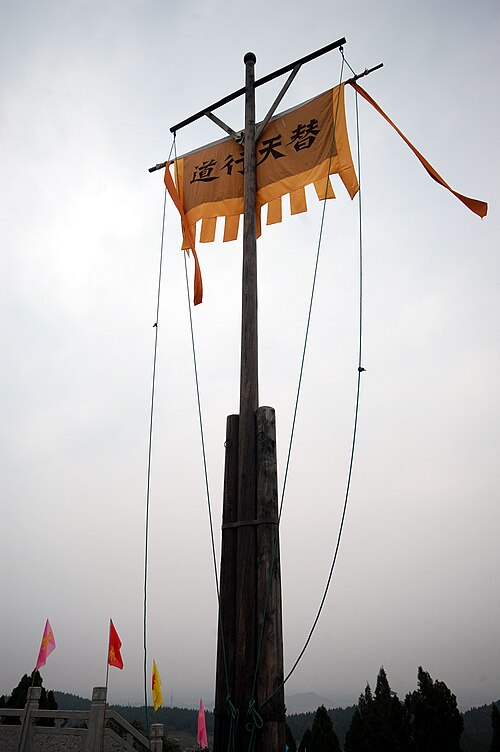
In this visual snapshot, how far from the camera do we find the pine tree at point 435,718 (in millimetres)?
23516

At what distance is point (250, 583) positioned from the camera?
3.51 m

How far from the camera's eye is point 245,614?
344cm

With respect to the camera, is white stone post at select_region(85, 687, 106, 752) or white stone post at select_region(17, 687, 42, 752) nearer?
white stone post at select_region(85, 687, 106, 752)

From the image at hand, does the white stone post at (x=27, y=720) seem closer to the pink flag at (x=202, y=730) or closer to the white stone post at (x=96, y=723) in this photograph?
the white stone post at (x=96, y=723)

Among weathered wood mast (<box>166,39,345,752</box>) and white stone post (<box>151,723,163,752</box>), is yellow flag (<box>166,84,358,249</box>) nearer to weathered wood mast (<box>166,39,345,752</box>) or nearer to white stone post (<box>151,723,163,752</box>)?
→ weathered wood mast (<box>166,39,345,752</box>)

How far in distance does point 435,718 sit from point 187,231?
87.3ft

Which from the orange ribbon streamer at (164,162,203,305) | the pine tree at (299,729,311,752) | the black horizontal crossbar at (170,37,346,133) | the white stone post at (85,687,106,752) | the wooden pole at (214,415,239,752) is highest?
the black horizontal crossbar at (170,37,346,133)

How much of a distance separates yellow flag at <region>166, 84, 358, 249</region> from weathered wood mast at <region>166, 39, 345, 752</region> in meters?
1.55

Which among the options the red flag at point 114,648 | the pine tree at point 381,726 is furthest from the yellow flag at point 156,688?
the pine tree at point 381,726

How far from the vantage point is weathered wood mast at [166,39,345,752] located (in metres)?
3.24

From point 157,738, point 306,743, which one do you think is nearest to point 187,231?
point 157,738

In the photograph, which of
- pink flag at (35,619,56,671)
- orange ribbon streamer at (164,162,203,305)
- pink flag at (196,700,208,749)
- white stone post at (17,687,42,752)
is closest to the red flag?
pink flag at (35,619,56,671)

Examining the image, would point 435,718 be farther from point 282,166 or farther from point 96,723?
point 282,166

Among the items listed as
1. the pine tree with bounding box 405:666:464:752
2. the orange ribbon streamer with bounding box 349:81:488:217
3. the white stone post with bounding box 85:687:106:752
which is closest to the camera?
the orange ribbon streamer with bounding box 349:81:488:217
